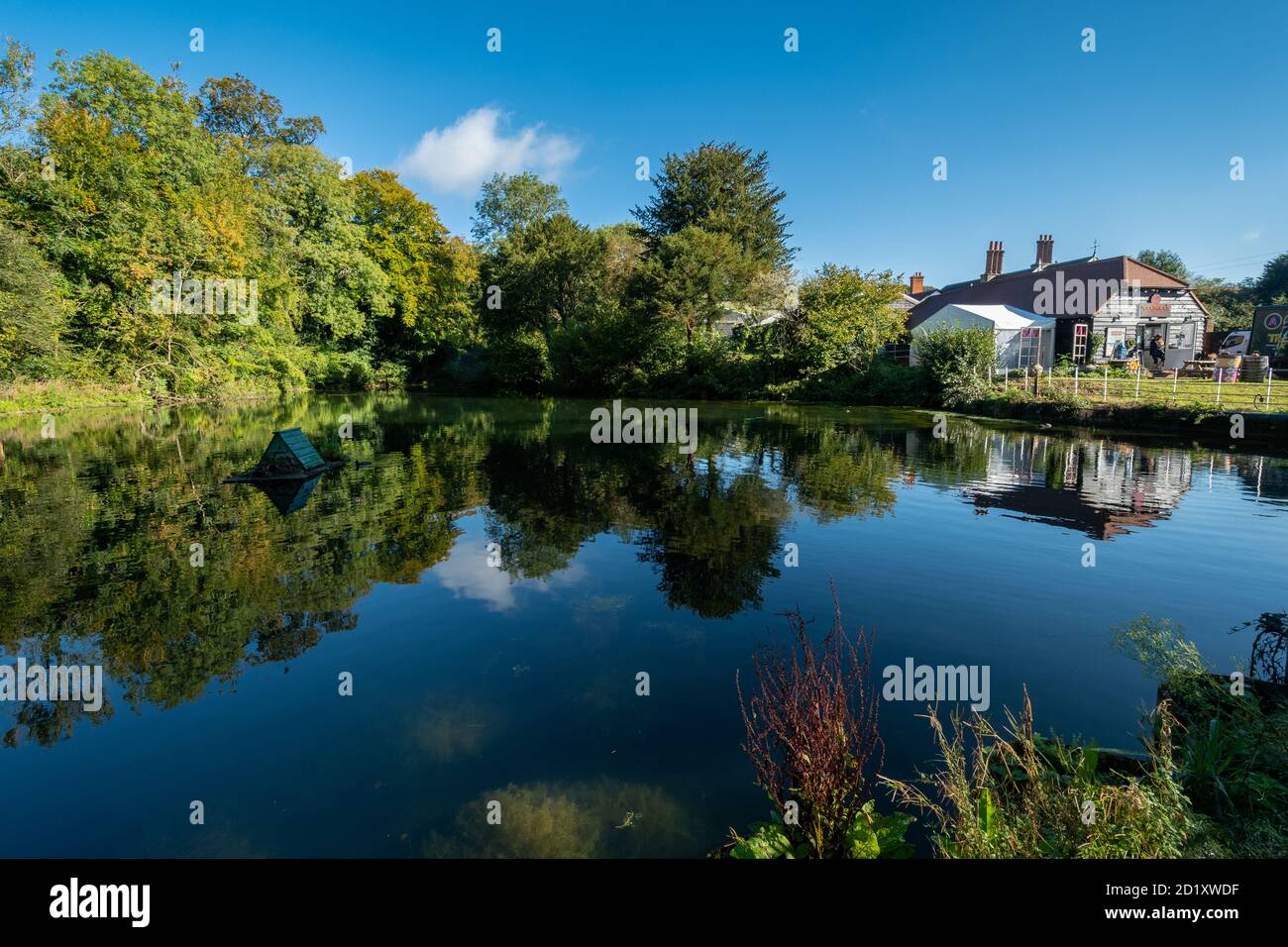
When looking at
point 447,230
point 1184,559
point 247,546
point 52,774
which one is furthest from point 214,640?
point 447,230

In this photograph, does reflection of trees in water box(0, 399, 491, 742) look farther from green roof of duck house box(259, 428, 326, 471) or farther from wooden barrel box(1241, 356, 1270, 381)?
wooden barrel box(1241, 356, 1270, 381)

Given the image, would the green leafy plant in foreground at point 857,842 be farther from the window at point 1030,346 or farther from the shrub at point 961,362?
the window at point 1030,346

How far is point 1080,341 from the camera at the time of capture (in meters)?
36.1

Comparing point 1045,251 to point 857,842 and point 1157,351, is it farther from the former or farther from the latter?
point 857,842

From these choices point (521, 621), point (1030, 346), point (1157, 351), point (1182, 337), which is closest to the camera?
point (521, 621)

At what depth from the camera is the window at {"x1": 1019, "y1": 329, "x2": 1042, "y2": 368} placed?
3705 cm

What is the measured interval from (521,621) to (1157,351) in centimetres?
3994

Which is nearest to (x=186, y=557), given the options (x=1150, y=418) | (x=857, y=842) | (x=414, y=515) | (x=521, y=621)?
(x=414, y=515)

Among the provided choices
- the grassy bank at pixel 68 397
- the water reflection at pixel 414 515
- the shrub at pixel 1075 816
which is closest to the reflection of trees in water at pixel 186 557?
the water reflection at pixel 414 515

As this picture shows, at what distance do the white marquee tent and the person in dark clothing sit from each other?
4534mm

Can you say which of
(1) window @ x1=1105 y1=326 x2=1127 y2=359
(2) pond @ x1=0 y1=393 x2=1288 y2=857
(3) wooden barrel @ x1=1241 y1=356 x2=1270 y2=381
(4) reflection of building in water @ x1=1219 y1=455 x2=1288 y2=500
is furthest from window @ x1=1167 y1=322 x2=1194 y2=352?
(2) pond @ x1=0 y1=393 x2=1288 y2=857

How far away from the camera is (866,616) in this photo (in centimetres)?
812

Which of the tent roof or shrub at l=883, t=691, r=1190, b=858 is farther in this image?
the tent roof
